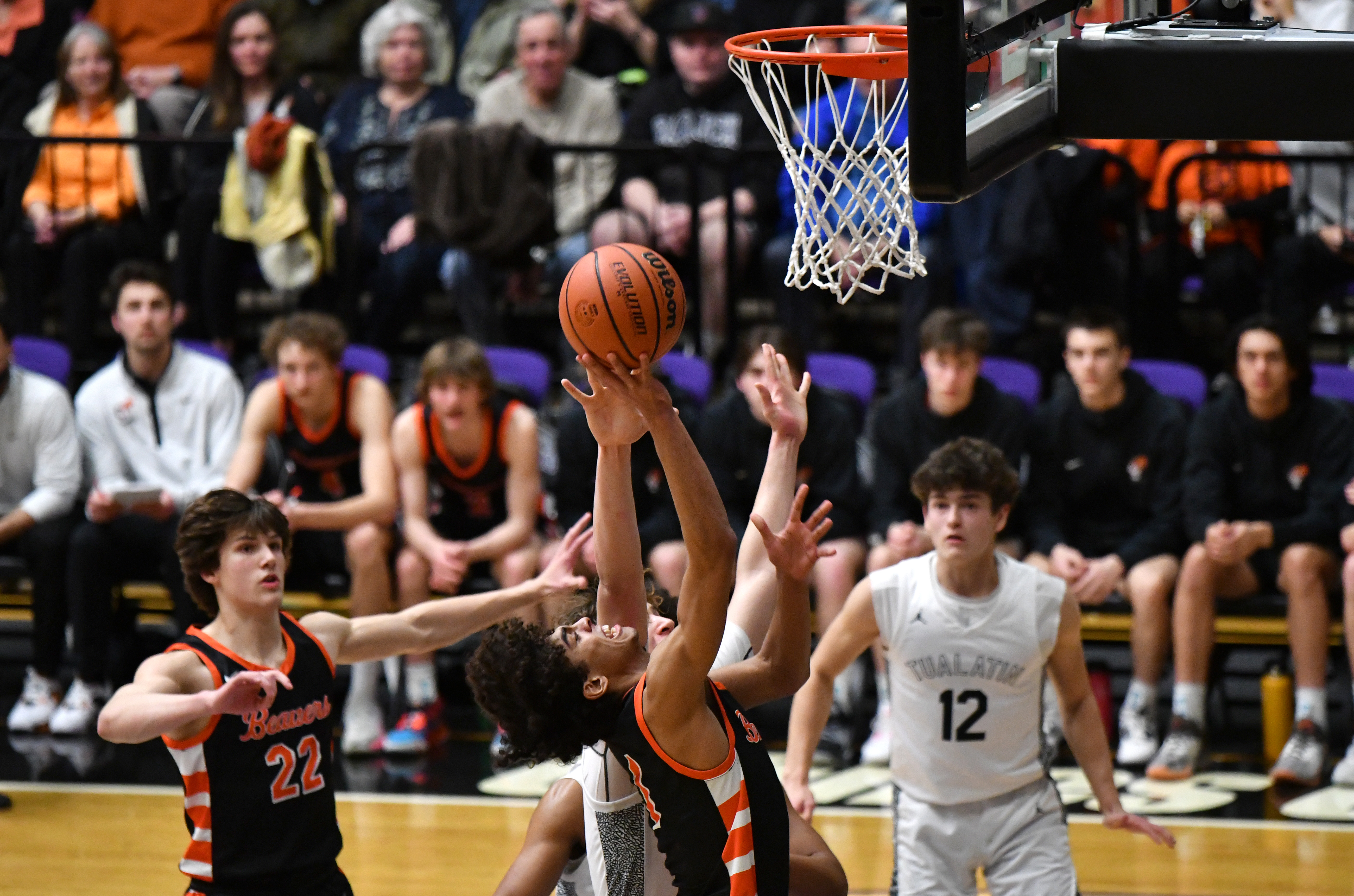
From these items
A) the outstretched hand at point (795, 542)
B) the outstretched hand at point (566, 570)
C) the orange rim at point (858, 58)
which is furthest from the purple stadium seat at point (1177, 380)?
the outstretched hand at point (795, 542)

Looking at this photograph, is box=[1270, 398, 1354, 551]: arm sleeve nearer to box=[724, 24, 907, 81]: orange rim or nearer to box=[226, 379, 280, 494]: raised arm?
box=[724, 24, 907, 81]: orange rim

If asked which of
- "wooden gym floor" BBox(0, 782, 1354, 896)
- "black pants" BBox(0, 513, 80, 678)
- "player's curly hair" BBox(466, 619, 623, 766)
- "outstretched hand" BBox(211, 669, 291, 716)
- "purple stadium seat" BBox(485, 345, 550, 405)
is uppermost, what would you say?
"player's curly hair" BBox(466, 619, 623, 766)

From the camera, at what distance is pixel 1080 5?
3.79m

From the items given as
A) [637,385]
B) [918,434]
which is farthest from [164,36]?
[637,385]

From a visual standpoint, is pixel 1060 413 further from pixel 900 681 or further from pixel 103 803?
pixel 103 803

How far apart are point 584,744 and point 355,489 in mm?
4405

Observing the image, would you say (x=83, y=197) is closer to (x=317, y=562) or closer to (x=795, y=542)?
(x=317, y=562)

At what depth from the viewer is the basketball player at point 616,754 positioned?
386 cm

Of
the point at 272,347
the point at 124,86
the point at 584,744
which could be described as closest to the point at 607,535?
the point at 584,744

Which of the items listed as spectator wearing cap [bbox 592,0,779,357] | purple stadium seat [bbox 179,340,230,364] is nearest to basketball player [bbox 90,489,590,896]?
purple stadium seat [bbox 179,340,230,364]

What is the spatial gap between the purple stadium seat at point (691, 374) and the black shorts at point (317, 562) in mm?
1612

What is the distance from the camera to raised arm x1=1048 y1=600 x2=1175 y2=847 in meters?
4.79

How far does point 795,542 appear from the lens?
3.66m

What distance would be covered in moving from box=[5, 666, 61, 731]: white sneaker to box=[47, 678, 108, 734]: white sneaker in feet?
0.10
